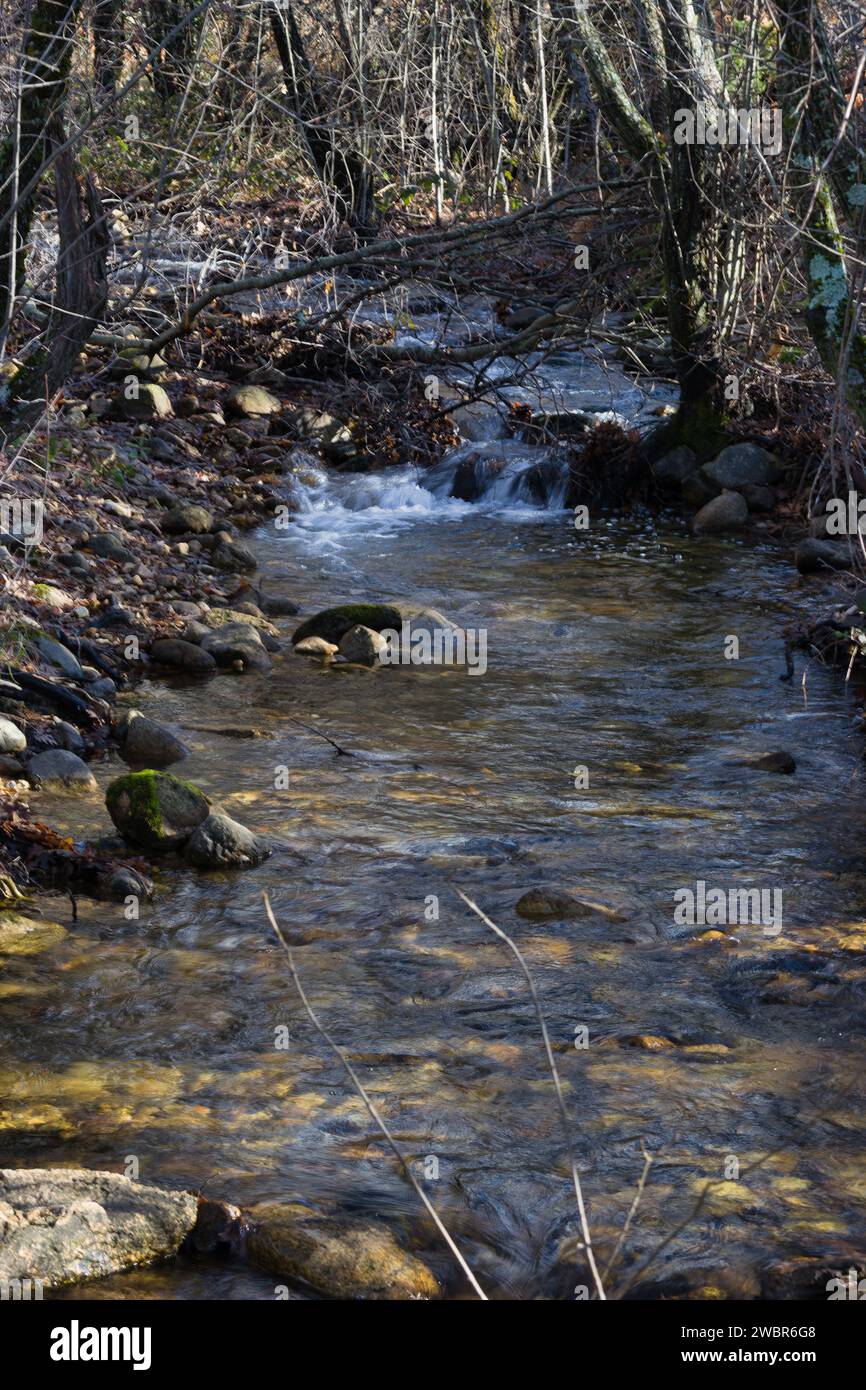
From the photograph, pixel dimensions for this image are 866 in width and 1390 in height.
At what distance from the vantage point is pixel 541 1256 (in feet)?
12.8

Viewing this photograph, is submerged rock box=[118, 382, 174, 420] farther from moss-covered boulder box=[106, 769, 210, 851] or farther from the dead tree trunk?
moss-covered boulder box=[106, 769, 210, 851]

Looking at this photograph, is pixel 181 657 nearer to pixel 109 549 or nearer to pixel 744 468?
pixel 109 549

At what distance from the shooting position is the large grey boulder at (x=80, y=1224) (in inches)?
141

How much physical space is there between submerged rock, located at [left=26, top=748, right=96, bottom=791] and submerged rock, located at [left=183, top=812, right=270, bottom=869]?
854 millimetres

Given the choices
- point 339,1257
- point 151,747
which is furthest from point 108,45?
point 339,1257

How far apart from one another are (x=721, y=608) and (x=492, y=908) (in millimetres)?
4853

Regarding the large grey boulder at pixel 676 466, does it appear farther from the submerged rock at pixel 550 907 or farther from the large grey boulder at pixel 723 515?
the submerged rock at pixel 550 907

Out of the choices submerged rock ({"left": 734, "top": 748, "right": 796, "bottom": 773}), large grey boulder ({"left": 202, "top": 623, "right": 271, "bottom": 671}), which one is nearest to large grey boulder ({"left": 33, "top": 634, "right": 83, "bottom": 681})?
large grey boulder ({"left": 202, "top": 623, "right": 271, "bottom": 671})

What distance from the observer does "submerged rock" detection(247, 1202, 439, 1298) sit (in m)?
3.68

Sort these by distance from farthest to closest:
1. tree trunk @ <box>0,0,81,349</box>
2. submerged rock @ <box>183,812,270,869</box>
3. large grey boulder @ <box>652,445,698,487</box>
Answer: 1. large grey boulder @ <box>652,445,698,487</box>
2. tree trunk @ <box>0,0,81,349</box>
3. submerged rock @ <box>183,812,270,869</box>

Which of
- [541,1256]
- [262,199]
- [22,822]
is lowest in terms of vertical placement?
[541,1256]

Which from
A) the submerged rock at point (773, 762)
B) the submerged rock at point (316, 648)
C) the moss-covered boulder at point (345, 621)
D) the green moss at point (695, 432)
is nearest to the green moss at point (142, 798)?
the submerged rock at point (316, 648)
